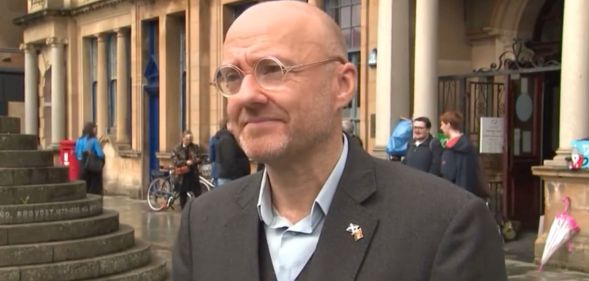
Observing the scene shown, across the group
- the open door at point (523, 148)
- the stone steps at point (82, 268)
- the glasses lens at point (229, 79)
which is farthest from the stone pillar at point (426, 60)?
the glasses lens at point (229, 79)

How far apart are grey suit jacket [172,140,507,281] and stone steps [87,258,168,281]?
20.0ft

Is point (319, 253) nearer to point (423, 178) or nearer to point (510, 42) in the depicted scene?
point (423, 178)

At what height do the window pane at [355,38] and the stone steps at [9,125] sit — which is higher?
the window pane at [355,38]

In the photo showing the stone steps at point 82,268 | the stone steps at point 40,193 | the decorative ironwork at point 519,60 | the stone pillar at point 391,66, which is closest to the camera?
the stone steps at point 82,268

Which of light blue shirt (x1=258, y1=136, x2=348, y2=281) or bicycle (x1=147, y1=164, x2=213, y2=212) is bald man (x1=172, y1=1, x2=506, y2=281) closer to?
light blue shirt (x1=258, y1=136, x2=348, y2=281)

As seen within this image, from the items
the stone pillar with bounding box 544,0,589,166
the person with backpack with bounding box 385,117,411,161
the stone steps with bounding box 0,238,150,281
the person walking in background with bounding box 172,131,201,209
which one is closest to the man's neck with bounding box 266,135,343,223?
the stone steps with bounding box 0,238,150,281

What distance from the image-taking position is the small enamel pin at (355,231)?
5.65ft

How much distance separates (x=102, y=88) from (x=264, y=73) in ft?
65.0

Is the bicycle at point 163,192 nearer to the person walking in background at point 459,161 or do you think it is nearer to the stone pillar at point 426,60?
the stone pillar at point 426,60

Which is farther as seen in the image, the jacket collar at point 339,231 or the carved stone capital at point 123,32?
the carved stone capital at point 123,32

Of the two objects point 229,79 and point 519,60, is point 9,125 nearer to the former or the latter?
point 519,60

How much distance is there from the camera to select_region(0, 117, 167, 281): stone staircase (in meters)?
7.41

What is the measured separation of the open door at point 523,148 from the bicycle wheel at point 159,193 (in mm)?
7218

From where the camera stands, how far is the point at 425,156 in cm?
848
